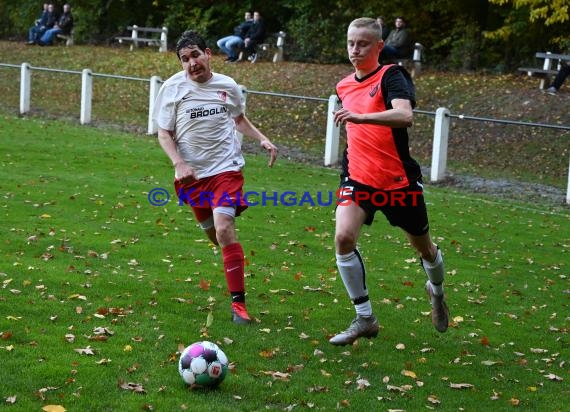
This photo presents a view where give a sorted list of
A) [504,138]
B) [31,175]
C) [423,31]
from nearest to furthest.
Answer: [31,175] → [504,138] → [423,31]

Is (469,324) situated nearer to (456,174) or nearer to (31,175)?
(31,175)

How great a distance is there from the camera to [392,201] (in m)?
7.61

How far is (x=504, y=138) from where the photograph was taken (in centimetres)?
2327

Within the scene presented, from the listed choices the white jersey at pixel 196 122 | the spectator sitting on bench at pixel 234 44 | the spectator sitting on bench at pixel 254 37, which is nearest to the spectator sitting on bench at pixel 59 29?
the spectator sitting on bench at pixel 234 44

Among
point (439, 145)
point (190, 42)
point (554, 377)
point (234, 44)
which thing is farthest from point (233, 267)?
point (234, 44)

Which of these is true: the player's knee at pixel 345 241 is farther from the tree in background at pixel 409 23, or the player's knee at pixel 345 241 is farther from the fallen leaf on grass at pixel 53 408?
the tree in background at pixel 409 23

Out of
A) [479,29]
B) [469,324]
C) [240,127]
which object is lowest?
[469,324]

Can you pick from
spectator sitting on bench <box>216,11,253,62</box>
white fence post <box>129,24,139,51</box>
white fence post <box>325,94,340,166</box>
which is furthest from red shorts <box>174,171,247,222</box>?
white fence post <box>129,24,139,51</box>

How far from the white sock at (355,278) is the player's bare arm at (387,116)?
1146mm

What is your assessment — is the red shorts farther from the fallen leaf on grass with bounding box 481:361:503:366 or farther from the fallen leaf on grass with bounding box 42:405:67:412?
the fallen leaf on grass with bounding box 42:405:67:412

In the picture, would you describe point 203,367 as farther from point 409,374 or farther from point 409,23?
point 409,23

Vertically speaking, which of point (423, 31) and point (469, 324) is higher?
point (423, 31)

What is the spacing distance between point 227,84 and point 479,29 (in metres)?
25.6

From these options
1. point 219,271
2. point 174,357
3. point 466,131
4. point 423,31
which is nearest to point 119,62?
point 423,31
